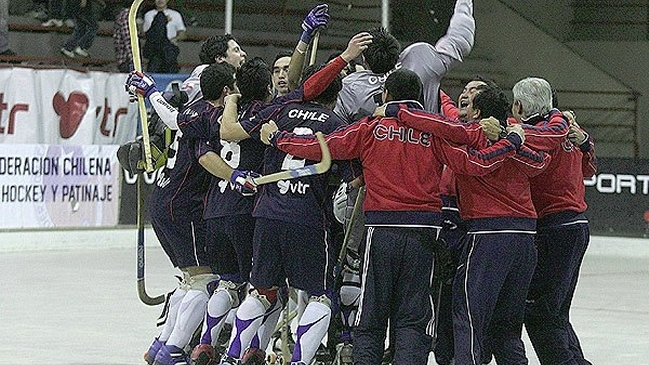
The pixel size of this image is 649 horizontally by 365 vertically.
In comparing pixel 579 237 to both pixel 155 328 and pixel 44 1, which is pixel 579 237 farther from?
pixel 44 1

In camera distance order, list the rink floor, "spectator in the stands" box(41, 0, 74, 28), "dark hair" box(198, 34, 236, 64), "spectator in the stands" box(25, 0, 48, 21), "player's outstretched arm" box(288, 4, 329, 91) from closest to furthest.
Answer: "player's outstretched arm" box(288, 4, 329, 91), "dark hair" box(198, 34, 236, 64), the rink floor, "spectator in the stands" box(41, 0, 74, 28), "spectator in the stands" box(25, 0, 48, 21)

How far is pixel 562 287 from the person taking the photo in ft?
25.8

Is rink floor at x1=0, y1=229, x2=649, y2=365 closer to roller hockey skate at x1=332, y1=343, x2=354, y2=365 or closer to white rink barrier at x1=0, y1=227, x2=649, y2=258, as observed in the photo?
white rink barrier at x1=0, y1=227, x2=649, y2=258

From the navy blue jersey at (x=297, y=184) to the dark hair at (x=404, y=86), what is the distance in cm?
40

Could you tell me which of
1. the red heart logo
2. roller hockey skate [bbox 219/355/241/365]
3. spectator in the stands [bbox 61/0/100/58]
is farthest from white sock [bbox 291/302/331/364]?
spectator in the stands [bbox 61/0/100/58]

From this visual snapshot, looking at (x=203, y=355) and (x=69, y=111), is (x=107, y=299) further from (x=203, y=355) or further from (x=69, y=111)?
(x=69, y=111)

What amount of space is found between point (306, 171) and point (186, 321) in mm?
1294

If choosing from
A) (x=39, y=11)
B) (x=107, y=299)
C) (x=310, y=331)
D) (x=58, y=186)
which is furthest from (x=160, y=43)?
(x=310, y=331)

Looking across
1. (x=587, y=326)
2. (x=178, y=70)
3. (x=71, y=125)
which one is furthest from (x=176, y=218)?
(x=178, y=70)

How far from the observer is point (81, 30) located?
19.0 metres

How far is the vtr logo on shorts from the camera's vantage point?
763 cm

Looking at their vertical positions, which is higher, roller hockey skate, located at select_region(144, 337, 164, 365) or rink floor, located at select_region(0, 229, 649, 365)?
roller hockey skate, located at select_region(144, 337, 164, 365)

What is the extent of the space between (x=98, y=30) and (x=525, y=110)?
12.8 metres

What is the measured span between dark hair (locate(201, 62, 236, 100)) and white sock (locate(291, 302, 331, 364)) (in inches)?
56.5
